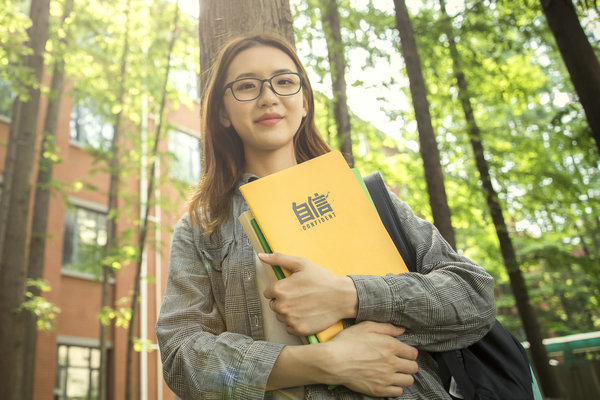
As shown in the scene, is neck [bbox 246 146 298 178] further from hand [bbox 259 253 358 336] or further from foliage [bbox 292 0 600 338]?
foliage [bbox 292 0 600 338]

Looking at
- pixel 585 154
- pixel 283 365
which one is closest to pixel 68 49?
pixel 585 154

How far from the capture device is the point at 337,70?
5.85 m

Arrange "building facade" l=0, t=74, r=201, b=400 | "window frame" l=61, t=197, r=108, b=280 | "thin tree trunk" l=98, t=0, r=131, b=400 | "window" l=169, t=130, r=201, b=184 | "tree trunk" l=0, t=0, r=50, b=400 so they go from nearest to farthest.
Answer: "tree trunk" l=0, t=0, r=50, b=400
"thin tree trunk" l=98, t=0, r=131, b=400
"building facade" l=0, t=74, r=201, b=400
"window frame" l=61, t=197, r=108, b=280
"window" l=169, t=130, r=201, b=184

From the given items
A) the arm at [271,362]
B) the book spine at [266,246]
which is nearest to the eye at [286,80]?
the book spine at [266,246]

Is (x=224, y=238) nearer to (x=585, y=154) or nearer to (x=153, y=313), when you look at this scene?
(x=585, y=154)

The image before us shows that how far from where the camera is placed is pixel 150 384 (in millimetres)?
13773

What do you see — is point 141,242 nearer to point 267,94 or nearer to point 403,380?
point 267,94

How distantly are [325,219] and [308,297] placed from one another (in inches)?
10.8

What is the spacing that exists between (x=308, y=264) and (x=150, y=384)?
14210 millimetres

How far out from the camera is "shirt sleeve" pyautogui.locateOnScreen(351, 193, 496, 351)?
1.33 m

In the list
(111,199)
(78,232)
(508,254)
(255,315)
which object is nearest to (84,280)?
(78,232)

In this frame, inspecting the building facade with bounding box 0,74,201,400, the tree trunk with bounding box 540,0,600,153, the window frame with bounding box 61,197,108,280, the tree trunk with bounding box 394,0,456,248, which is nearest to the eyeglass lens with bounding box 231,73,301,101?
the tree trunk with bounding box 394,0,456,248

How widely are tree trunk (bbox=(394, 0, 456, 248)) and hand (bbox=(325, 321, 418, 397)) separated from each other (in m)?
2.91

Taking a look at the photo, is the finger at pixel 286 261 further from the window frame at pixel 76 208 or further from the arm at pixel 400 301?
the window frame at pixel 76 208
